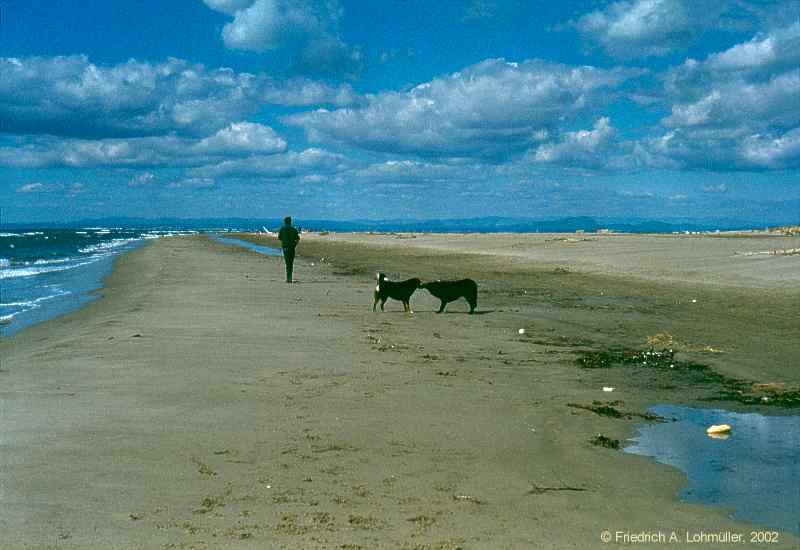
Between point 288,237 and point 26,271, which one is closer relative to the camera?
point 288,237

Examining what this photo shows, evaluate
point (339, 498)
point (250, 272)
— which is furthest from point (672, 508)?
point (250, 272)

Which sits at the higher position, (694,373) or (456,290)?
(456,290)

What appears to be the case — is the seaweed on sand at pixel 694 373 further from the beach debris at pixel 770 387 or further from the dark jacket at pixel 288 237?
the dark jacket at pixel 288 237

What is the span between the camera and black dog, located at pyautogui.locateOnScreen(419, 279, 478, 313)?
58.3ft

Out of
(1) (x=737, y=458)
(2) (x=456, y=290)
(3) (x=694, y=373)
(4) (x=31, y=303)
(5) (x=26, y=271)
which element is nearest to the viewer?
(1) (x=737, y=458)

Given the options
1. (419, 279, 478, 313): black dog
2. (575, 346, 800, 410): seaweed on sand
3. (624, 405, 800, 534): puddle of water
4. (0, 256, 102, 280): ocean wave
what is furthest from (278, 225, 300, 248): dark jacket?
(624, 405, 800, 534): puddle of water

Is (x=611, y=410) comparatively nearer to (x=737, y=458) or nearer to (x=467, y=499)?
(x=737, y=458)

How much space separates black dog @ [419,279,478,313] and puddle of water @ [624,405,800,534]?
9.18 m

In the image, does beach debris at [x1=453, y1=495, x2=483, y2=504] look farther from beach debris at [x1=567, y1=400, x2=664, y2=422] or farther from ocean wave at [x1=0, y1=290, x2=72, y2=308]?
ocean wave at [x1=0, y1=290, x2=72, y2=308]

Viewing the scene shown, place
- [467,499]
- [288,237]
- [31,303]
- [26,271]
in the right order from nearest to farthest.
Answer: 1. [467,499]
2. [31,303]
3. [288,237]
4. [26,271]

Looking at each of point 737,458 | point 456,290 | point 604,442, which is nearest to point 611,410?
point 604,442

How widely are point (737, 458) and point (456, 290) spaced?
449 inches

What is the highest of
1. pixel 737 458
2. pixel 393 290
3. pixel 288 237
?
pixel 288 237

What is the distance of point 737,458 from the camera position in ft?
22.0
